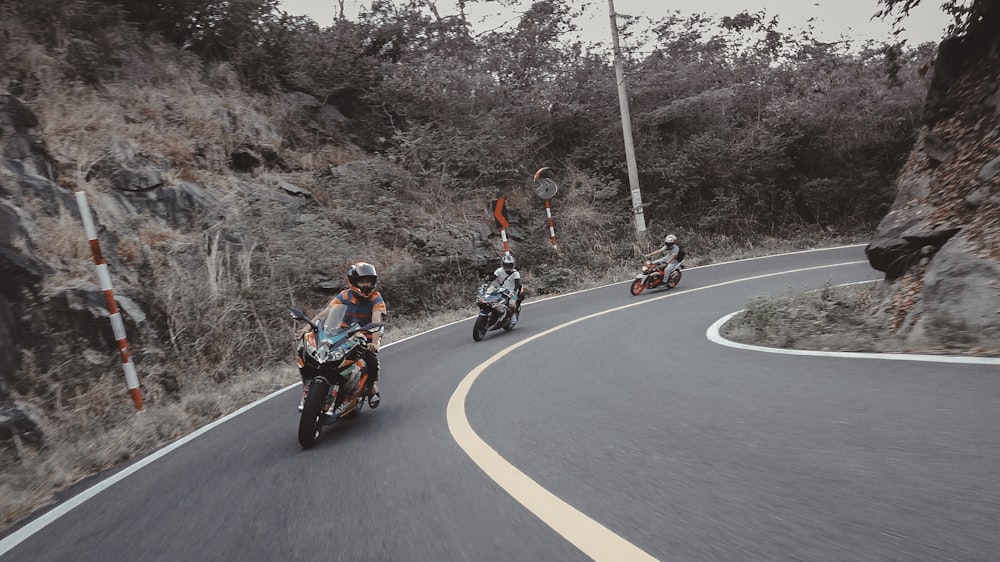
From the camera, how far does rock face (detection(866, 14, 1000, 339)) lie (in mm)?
5777

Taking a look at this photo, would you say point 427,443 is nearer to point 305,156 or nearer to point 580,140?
point 305,156

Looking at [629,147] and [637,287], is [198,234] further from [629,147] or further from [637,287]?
[629,147]

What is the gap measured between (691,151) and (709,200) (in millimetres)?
2332

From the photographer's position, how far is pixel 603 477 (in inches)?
124

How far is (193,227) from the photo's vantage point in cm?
1337

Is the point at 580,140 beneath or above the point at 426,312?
above

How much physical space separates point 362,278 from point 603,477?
3.66m

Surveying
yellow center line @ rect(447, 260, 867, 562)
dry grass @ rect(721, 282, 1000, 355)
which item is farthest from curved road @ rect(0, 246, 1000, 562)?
dry grass @ rect(721, 282, 1000, 355)

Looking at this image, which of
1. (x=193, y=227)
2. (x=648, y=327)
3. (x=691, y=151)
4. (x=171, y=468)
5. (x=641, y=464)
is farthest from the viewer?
(x=691, y=151)

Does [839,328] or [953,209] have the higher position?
[953,209]

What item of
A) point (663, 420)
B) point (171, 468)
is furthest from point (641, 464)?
point (171, 468)

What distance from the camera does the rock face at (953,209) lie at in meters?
5.78

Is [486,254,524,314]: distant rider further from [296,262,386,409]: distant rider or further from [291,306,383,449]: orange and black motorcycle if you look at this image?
[291,306,383,449]: orange and black motorcycle

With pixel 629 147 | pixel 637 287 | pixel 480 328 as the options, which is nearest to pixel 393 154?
pixel 629 147
